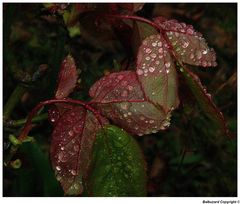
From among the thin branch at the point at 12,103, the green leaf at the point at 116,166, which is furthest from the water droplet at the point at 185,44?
the thin branch at the point at 12,103

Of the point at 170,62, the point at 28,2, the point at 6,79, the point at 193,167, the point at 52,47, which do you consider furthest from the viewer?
the point at 52,47

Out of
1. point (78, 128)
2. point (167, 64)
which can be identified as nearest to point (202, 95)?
point (167, 64)

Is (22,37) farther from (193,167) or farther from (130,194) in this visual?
(130,194)

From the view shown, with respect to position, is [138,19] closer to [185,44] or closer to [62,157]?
[185,44]

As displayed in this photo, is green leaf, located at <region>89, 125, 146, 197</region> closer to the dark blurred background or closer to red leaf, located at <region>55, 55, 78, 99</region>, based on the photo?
red leaf, located at <region>55, 55, 78, 99</region>

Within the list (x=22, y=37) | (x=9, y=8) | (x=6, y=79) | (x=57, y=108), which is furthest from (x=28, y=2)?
(x=22, y=37)

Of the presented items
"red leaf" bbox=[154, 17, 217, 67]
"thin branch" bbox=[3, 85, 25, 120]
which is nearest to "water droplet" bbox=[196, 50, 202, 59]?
"red leaf" bbox=[154, 17, 217, 67]
